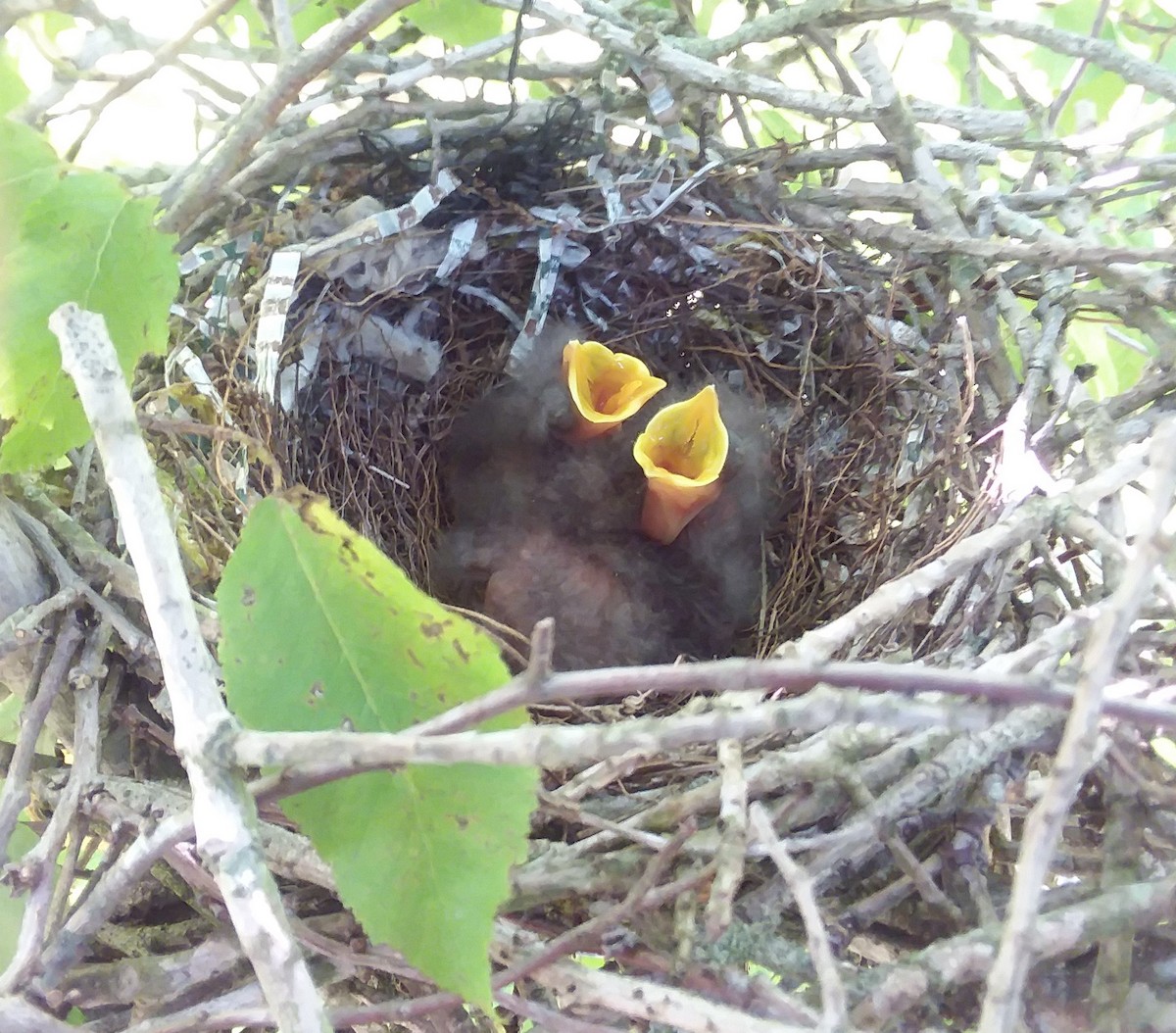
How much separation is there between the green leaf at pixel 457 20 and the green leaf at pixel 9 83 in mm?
464

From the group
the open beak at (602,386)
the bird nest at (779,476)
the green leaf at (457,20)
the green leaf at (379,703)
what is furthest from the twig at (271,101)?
the open beak at (602,386)

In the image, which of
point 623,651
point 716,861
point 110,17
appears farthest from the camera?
point 623,651

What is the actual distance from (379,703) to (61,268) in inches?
12.3

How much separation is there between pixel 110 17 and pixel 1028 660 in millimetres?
848

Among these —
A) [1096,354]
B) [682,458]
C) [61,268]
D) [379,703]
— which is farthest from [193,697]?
[1096,354]

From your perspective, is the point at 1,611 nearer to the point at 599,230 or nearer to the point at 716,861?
the point at 716,861

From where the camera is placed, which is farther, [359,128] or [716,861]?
[359,128]

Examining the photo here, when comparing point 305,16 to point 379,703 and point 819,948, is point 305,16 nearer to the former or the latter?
point 379,703

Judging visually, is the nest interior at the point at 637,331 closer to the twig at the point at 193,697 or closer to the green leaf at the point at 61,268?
the green leaf at the point at 61,268

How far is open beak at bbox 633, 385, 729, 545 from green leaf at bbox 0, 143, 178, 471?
2.33 ft

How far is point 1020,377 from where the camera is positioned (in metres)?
Answer: 0.98

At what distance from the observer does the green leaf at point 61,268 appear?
1.59 ft

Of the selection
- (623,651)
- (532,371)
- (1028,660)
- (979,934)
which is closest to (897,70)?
(532,371)

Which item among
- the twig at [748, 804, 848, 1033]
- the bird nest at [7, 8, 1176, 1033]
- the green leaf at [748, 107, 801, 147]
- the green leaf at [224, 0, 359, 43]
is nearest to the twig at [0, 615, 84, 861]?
the bird nest at [7, 8, 1176, 1033]
